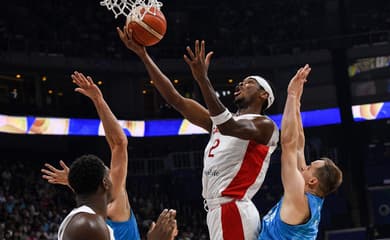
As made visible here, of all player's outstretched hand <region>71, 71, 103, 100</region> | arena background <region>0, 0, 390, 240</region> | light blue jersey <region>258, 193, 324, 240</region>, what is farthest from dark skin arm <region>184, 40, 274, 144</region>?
arena background <region>0, 0, 390, 240</region>

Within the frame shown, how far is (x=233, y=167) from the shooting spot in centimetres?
432

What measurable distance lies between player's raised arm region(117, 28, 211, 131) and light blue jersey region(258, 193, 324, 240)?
0.87 m

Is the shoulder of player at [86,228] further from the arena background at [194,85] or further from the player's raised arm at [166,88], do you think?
the arena background at [194,85]

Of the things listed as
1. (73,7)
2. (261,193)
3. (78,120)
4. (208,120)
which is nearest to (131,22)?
(208,120)

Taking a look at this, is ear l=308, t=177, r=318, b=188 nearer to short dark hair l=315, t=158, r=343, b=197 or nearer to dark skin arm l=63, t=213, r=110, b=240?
short dark hair l=315, t=158, r=343, b=197

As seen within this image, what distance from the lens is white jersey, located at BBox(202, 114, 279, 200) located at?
14.1 ft

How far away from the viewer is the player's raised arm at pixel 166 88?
14.3 feet

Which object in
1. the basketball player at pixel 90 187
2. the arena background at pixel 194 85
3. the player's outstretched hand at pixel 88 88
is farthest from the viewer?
the arena background at pixel 194 85

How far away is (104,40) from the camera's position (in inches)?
908

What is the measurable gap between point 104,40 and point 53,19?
A: 1979 millimetres

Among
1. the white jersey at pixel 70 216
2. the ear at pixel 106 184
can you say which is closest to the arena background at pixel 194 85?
the ear at pixel 106 184

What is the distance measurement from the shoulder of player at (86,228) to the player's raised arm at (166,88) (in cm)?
158

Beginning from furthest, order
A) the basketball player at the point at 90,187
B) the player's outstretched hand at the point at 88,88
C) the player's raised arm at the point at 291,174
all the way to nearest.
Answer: the player's outstretched hand at the point at 88,88, the player's raised arm at the point at 291,174, the basketball player at the point at 90,187

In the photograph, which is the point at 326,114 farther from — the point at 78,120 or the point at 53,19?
the point at 53,19
